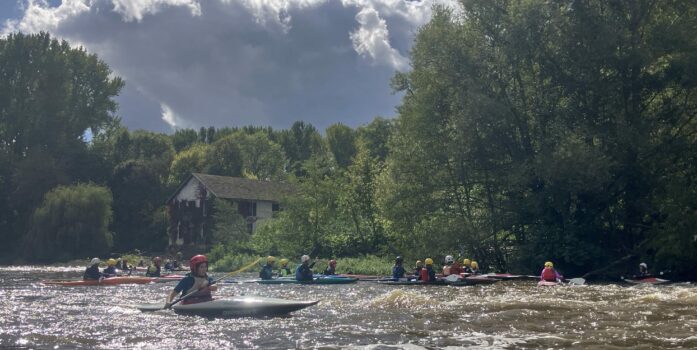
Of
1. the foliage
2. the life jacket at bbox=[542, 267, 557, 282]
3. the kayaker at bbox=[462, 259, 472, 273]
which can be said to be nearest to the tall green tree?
the foliage

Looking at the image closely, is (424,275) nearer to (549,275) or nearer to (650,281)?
(549,275)

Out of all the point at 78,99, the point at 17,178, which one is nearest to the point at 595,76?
the point at 17,178

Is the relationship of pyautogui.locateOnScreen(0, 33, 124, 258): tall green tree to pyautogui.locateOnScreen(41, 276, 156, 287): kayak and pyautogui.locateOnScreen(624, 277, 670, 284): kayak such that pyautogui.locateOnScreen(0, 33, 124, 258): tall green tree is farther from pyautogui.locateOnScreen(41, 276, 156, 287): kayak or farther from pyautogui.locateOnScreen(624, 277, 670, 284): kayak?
pyautogui.locateOnScreen(624, 277, 670, 284): kayak

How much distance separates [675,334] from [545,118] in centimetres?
1927

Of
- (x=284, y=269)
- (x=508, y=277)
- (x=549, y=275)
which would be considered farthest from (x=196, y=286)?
(x=508, y=277)

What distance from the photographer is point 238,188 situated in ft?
197

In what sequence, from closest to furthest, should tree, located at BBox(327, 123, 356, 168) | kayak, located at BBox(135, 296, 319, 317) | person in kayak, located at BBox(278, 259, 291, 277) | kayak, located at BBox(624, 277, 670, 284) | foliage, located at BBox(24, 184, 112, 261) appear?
kayak, located at BBox(135, 296, 319, 317), kayak, located at BBox(624, 277, 670, 284), person in kayak, located at BBox(278, 259, 291, 277), foliage, located at BBox(24, 184, 112, 261), tree, located at BBox(327, 123, 356, 168)

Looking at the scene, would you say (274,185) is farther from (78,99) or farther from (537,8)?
(537,8)

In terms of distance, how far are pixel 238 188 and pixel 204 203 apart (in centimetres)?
340

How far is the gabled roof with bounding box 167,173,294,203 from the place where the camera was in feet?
190

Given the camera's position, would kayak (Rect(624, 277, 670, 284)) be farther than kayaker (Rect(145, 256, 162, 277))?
No

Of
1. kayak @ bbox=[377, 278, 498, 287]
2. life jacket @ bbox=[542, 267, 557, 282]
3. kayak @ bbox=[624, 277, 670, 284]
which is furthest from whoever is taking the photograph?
kayak @ bbox=[624, 277, 670, 284]

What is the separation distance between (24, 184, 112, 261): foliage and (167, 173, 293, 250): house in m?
8.07

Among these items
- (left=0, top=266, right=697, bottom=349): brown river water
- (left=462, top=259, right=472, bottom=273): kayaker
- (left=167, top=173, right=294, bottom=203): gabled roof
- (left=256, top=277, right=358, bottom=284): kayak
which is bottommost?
(left=0, top=266, right=697, bottom=349): brown river water
